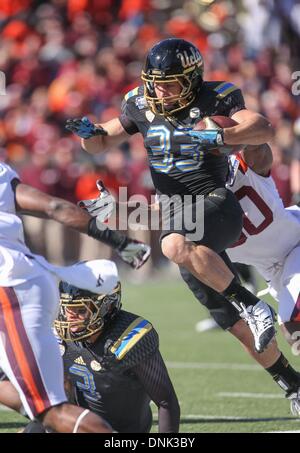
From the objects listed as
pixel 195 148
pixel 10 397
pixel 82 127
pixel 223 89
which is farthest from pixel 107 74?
pixel 10 397

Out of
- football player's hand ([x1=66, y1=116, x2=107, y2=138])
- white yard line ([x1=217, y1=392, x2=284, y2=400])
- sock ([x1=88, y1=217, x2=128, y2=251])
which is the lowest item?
white yard line ([x1=217, y1=392, x2=284, y2=400])

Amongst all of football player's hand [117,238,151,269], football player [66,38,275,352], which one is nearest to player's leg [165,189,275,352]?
football player [66,38,275,352]

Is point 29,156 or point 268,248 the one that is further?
point 29,156

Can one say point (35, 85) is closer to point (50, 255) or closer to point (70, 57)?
point (70, 57)

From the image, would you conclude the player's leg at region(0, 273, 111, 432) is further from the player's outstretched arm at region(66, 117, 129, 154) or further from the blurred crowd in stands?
the blurred crowd in stands

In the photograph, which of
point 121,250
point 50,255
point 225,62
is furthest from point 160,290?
point 121,250

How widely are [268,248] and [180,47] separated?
144 centimetres

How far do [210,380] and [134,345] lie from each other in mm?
2760

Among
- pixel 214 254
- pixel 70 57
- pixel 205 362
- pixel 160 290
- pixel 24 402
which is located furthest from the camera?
pixel 70 57

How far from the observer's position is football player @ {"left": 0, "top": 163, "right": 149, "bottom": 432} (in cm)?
413

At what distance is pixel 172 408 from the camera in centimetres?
491

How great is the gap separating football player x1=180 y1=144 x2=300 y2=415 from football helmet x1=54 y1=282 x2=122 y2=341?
0.96 metres

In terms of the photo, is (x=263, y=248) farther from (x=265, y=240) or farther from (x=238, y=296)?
(x=238, y=296)

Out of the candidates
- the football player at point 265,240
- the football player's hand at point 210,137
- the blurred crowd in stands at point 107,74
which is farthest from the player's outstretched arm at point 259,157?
the blurred crowd in stands at point 107,74
